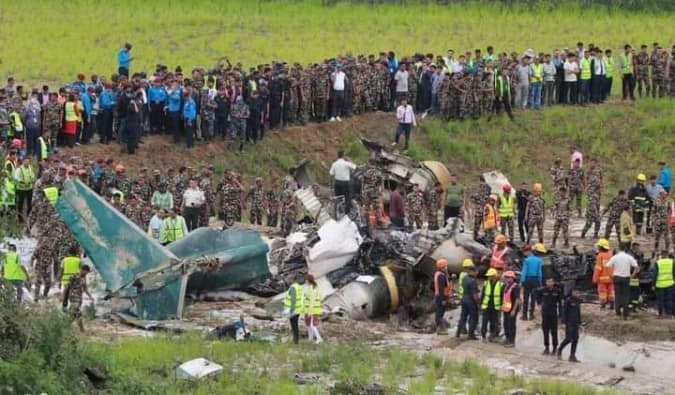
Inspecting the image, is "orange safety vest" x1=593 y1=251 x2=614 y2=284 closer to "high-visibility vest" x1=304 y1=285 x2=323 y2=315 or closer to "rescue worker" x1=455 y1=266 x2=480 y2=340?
"rescue worker" x1=455 y1=266 x2=480 y2=340

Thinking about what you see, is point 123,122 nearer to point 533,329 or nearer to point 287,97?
point 287,97

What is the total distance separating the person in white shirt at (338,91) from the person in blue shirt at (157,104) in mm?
4195

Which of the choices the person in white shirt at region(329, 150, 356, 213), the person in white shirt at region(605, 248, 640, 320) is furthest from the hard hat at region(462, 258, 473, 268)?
the person in white shirt at region(329, 150, 356, 213)

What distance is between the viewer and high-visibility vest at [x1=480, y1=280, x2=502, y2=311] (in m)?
25.9

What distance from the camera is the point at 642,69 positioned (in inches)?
1642

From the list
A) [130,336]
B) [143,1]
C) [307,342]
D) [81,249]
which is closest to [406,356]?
[307,342]

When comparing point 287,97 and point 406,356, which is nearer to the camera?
point 406,356

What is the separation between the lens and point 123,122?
34844 millimetres

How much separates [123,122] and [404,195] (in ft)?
19.6

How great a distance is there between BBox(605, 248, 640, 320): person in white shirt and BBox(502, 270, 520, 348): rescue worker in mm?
1871

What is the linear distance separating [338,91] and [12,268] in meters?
14.2

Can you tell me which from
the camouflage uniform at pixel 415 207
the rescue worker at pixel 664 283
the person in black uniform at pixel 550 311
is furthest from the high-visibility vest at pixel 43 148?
the rescue worker at pixel 664 283

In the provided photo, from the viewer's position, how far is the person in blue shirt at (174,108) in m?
35.1

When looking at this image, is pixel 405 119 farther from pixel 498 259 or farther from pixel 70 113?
pixel 498 259
